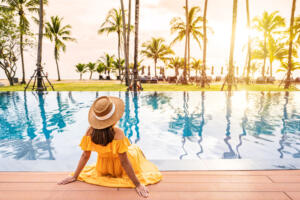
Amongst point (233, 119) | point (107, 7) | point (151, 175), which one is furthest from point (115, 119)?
point (107, 7)

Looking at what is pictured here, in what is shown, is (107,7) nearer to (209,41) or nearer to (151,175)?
(209,41)

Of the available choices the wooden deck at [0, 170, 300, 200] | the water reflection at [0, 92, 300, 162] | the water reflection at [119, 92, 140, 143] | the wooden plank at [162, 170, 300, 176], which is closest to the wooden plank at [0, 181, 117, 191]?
the wooden deck at [0, 170, 300, 200]

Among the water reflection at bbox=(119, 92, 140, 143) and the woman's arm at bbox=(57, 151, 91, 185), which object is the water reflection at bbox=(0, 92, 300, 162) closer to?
the water reflection at bbox=(119, 92, 140, 143)

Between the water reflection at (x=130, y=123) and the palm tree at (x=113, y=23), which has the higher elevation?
the palm tree at (x=113, y=23)

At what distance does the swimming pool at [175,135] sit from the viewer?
3.20 m

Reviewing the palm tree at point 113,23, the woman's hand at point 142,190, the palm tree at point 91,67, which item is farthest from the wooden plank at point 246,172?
the palm tree at point 91,67

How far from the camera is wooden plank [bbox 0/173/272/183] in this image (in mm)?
2484

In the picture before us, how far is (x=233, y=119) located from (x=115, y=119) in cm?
639

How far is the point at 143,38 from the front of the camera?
4016 centimetres

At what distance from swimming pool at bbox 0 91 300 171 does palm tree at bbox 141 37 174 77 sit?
3195 centimetres

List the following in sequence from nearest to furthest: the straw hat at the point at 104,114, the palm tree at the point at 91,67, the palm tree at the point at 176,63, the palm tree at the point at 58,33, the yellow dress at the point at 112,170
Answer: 1. the straw hat at the point at 104,114
2. the yellow dress at the point at 112,170
3. the palm tree at the point at 58,33
4. the palm tree at the point at 176,63
5. the palm tree at the point at 91,67

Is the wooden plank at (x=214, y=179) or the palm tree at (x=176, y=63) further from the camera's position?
the palm tree at (x=176, y=63)

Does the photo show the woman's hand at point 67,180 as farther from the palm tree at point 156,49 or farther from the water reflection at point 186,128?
the palm tree at point 156,49

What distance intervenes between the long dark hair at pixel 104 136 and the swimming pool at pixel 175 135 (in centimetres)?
119
